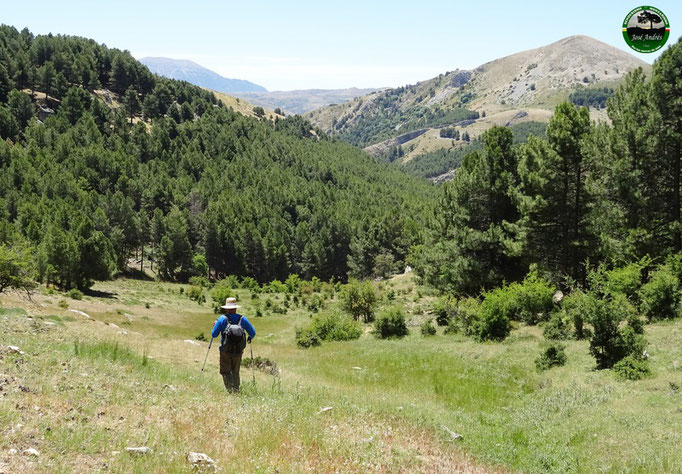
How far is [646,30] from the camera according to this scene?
805 inches

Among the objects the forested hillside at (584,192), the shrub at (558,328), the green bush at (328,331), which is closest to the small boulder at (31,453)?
the shrub at (558,328)

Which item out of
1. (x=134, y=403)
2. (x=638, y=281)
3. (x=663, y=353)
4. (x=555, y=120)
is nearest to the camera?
(x=134, y=403)

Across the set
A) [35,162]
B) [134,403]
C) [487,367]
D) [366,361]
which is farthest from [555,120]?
[35,162]

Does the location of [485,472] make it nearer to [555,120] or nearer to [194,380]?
[194,380]

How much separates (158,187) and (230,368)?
11133 centimetres

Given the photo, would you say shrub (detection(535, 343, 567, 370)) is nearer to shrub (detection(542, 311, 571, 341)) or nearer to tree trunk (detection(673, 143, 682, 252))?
shrub (detection(542, 311, 571, 341))

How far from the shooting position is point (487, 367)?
1909 centimetres

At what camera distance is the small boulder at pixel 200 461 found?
6.14 metres

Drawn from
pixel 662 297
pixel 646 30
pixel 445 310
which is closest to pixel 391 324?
pixel 445 310

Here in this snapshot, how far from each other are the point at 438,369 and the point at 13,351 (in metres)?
16.2

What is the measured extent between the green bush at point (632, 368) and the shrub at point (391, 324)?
17.9 meters

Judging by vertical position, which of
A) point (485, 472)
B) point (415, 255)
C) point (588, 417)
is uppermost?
point (485, 472)

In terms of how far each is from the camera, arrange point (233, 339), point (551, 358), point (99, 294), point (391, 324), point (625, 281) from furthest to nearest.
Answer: point (99, 294) < point (391, 324) < point (625, 281) < point (551, 358) < point (233, 339)

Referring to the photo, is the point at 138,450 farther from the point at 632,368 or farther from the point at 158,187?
the point at 158,187
